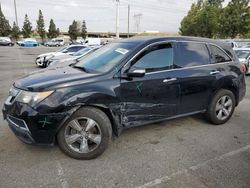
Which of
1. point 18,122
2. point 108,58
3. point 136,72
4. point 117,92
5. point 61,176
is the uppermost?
point 108,58

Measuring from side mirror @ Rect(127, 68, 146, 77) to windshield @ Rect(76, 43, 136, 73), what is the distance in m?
0.26

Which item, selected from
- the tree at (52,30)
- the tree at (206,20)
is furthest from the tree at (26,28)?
the tree at (206,20)

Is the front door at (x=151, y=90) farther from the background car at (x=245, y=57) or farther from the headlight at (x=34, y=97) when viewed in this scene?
the background car at (x=245, y=57)

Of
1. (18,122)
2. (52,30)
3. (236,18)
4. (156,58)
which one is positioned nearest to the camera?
(18,122)

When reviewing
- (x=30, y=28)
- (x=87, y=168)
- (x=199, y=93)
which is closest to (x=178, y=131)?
(x=199, y=93)

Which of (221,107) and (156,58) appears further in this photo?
(221,107)

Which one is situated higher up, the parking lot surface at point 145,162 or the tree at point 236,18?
the tree at point 236,18

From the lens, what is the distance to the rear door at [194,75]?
392cm

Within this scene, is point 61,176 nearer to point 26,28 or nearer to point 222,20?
point 222,20

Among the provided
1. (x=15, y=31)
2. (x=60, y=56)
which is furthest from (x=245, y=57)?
(x=15, y=31)

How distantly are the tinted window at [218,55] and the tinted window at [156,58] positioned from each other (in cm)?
108

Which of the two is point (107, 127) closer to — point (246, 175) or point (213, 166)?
point (213, 166)

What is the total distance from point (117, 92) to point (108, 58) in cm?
75

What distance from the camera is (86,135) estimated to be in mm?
3227
